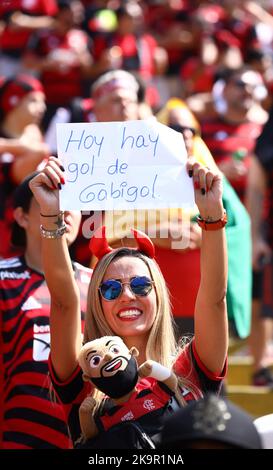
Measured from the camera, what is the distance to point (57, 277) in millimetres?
3502

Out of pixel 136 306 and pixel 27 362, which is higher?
pixel 136 306


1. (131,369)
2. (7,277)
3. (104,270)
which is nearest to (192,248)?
(7,277)

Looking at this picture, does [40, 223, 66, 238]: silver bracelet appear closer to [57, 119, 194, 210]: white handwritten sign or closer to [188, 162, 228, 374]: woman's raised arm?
[57, 119, 194, 210]: white handwritten sign

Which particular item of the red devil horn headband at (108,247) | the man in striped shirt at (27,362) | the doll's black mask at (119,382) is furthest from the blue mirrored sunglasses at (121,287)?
the man in striped shirt at (27,362)

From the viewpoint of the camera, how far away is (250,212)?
660 cm

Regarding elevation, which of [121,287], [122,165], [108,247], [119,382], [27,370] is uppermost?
[122,165]

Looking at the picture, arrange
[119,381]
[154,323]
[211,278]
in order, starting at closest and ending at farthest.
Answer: [119,381] < [211,278] < [154,323]

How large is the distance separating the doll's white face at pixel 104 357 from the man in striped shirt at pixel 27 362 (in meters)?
Answer: 0.78

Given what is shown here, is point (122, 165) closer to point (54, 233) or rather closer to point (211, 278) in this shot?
point (54, 233)

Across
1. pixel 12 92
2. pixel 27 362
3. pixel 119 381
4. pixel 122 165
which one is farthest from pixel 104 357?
pixel 12 92

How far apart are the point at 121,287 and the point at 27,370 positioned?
2.59 ft

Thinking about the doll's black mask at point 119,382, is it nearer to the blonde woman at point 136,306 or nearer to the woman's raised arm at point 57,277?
the blonde woman at point 136,306

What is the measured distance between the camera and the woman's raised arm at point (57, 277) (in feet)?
11.4

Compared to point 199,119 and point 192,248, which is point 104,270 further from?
point 199,119
